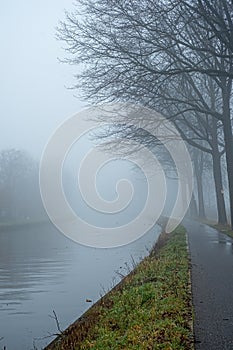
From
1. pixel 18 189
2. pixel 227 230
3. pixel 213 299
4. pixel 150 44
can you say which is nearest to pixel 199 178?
pixel 227 230

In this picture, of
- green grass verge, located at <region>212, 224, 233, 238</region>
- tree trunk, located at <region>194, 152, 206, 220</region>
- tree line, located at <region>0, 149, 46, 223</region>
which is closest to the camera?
green grass verge, located at <region>212, 224, 233, 238</region>

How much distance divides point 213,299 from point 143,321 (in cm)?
173

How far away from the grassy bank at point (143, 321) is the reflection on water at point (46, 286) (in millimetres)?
1671

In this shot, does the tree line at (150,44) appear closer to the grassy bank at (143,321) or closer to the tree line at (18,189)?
the grassy bank at (143,321)

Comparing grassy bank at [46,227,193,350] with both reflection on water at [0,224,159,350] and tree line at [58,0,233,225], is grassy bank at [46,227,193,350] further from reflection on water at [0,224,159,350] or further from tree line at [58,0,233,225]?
tree line at [58,0,233,225]

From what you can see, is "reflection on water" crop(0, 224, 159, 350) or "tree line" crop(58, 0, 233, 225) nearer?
"reflection on water" crop(0, 224, 159, 350)

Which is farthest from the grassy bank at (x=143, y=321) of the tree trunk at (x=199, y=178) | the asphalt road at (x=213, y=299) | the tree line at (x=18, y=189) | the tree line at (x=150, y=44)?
the tree line at (x=18, y=189)

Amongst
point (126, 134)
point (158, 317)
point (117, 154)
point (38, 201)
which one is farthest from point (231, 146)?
point (38, 201)

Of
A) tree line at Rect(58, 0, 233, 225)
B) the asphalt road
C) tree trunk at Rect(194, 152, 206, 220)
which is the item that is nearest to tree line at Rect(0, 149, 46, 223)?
tree trunk at Rect(194, 152, 206, 220)

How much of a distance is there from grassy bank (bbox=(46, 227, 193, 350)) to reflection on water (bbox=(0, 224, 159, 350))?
5.48ft

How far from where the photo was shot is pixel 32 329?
36.7 ft

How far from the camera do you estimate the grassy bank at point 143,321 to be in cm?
637

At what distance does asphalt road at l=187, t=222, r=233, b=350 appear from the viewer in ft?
20.6

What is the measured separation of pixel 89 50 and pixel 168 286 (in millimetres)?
12721
